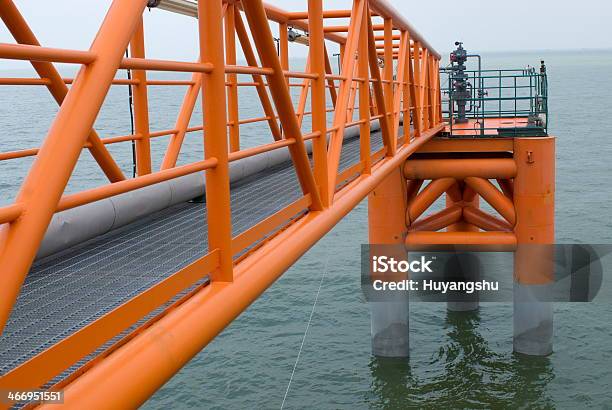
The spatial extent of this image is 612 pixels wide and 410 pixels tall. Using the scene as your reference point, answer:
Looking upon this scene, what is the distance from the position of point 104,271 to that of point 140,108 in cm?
328

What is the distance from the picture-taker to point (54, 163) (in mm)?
1865

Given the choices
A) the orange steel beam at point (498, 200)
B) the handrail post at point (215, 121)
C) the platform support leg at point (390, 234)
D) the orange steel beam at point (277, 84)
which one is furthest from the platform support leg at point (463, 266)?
the handrail post at point (215, 121)

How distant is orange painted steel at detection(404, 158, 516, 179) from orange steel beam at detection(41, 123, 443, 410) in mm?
8920

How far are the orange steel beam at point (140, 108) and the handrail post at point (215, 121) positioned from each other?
3716mm

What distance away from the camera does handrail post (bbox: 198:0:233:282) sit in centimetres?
279

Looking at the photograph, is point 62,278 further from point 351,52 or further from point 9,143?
point 9,143

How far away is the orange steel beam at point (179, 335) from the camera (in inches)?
85.0

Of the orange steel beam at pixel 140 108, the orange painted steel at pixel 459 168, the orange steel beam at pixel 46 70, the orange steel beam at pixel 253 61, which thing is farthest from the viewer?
the orange painted steel at pixel 459 168

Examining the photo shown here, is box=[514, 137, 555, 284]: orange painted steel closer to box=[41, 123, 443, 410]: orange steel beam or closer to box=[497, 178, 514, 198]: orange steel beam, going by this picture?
box=[497, 178, 514, 198]: orange steel beam

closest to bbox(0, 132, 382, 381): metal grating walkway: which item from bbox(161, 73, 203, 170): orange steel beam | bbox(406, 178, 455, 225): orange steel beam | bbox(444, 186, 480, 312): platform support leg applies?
bbox(161, 73, 203, 170): orange steel beam

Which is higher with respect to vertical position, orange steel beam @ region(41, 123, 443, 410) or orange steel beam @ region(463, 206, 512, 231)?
orange steel beam @ region(41, 123, 443, 410)

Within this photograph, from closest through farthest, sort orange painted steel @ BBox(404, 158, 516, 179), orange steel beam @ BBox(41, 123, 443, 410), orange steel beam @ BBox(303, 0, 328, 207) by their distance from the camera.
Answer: orange steel beam @ BBox(41, 123, 443, 410), orange steel beam @ BBox(303, 0, 328, 207), orange painted steel @ BBox(404, 158, 516, 179)

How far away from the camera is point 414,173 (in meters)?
13.0

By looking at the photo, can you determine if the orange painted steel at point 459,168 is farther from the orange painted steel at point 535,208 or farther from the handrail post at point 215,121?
the handrail post at point 215,121
